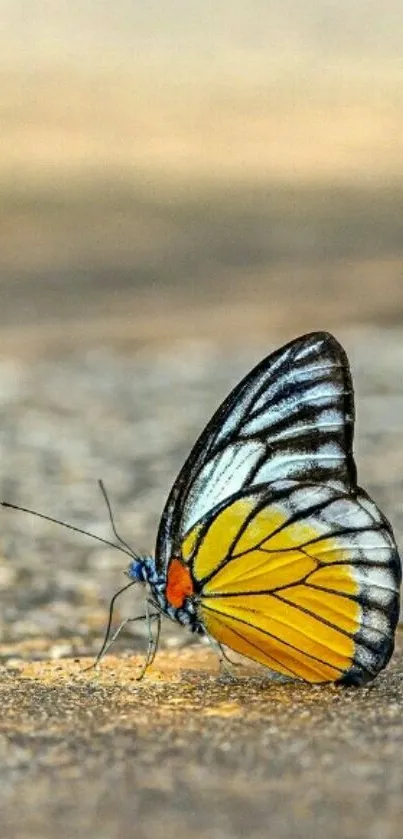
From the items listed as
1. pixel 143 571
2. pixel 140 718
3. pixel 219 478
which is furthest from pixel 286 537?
pixel 140 718

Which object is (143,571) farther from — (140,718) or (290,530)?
(140,718)

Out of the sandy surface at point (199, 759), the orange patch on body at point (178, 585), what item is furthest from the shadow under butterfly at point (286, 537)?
the sandy surface at point (199, 759)

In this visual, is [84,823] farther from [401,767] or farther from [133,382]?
[133,382]

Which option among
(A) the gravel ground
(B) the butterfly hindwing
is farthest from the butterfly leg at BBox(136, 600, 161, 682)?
(B) the butterfly hindwing

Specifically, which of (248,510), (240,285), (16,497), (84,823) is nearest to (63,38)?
(240,285)

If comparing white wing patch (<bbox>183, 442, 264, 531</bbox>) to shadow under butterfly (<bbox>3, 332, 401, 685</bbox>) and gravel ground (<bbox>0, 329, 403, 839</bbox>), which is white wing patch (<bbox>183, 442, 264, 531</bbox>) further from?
gravel ground (<bbox>0, 329, 403, 839</bbox>)

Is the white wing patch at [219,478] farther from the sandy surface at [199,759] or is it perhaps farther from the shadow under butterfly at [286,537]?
the sandy surface at [199,759]
